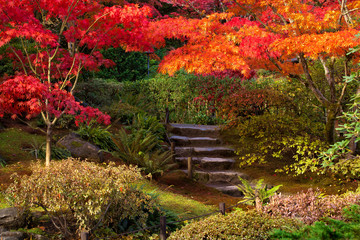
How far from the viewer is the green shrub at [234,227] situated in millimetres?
4789

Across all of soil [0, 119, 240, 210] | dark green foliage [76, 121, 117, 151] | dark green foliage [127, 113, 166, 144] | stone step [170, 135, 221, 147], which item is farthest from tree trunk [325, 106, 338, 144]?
dark green foliage [76, 121, 117, 151]

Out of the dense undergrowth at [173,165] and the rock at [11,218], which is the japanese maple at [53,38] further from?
the rock at [11,218]

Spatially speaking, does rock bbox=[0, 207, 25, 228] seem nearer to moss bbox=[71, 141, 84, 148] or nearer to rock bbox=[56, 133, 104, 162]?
rock bbox=[56, 133, 104, 162]

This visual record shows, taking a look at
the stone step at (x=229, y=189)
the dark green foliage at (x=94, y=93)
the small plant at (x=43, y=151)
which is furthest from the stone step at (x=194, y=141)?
the small plant at (x=43, y=151)

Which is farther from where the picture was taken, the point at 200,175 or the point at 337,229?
the point at 200,175

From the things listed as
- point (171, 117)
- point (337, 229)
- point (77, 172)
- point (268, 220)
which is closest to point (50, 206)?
point (77, 172)

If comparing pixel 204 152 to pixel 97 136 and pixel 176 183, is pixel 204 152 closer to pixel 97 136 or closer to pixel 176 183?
pixel 176 183

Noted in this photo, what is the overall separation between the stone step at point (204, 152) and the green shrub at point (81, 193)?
20.4ft

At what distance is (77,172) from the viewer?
5.20 m

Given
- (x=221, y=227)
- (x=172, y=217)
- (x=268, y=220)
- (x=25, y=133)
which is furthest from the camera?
(x=25, y=133)

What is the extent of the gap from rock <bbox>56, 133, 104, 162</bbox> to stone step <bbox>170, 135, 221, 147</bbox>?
321 cm

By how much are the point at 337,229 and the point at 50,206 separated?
3.55 metres

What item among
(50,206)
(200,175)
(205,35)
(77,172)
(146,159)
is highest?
(205,35)

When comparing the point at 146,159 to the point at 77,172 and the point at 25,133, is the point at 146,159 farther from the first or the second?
the point at 77,172
